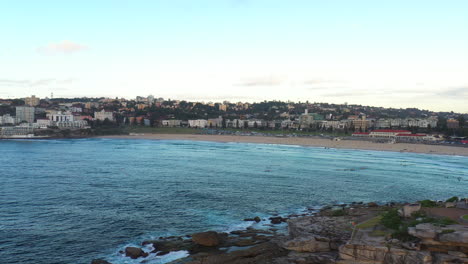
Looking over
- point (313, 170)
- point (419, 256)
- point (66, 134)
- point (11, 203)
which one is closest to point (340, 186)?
point (313, 170)

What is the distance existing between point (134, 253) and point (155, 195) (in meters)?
11.8

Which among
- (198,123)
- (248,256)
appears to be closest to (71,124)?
(198,123)

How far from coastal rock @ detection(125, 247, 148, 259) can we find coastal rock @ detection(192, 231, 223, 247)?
239 centimetres

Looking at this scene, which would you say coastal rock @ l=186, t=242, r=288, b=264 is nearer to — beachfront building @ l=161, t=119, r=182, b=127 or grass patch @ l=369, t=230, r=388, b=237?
grass patch @ l=369, t=230, r=388, b=237

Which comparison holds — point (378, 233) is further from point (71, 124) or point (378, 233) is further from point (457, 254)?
point (71, 124)

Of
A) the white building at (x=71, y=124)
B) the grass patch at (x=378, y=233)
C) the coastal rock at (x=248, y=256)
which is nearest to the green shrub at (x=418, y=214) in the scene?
the grass patch at (x=378, y=233)

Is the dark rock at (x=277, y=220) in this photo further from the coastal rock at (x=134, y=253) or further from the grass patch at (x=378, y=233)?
the coastal rock at (x=134, y=253)

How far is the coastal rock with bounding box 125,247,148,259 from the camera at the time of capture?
51.9ft

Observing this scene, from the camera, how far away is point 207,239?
16.9 m

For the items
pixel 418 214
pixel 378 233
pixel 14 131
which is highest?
pixel 418 214

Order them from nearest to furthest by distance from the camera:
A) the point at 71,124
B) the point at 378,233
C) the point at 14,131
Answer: the point at 378,233 < the point at 14,131 < the point at 71,124

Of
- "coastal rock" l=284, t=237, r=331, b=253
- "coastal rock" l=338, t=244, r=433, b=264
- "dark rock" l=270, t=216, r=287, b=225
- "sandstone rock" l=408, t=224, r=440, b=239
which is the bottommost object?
"dark rock" l=270, t=216, r=287, b=225

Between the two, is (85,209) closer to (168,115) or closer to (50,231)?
(50,231)

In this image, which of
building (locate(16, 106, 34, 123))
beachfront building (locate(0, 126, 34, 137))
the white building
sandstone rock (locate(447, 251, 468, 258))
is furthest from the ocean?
building (locate(16, 106, 34, 123))
